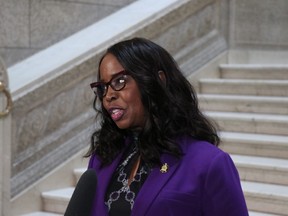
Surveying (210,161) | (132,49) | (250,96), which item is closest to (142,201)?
(210,161)

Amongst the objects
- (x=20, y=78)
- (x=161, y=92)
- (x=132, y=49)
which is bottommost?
(x=20, y=78)

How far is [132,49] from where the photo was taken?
185cm

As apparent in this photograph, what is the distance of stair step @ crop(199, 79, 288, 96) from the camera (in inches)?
284

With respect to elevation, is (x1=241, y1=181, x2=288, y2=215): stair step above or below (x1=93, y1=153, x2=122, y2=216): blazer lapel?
below

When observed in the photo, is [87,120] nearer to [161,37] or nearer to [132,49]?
[161,37]

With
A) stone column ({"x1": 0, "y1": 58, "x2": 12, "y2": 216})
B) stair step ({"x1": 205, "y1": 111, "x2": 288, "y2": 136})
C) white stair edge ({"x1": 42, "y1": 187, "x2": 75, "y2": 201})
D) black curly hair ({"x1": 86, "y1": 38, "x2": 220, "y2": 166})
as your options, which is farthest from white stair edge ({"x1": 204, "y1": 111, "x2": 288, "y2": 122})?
black curly hair ({"x1": 86, "y1": 38, "x2": 220, "y2": 166})

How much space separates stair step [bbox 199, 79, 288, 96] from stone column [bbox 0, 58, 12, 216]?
2908mm

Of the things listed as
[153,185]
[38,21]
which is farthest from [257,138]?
[153,185]

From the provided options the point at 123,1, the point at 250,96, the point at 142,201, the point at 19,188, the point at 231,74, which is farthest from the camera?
the point at 123,1

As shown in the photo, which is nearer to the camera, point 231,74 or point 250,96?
point 250,96

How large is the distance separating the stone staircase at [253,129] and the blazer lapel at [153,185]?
11.3 ft

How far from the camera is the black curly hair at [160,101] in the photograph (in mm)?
1824

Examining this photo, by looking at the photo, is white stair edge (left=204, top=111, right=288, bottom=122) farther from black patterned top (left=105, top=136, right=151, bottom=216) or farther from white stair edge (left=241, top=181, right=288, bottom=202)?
black patterned top (left=105, top=136, right=151, bottom=216)

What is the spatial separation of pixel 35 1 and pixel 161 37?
5.05 feet
